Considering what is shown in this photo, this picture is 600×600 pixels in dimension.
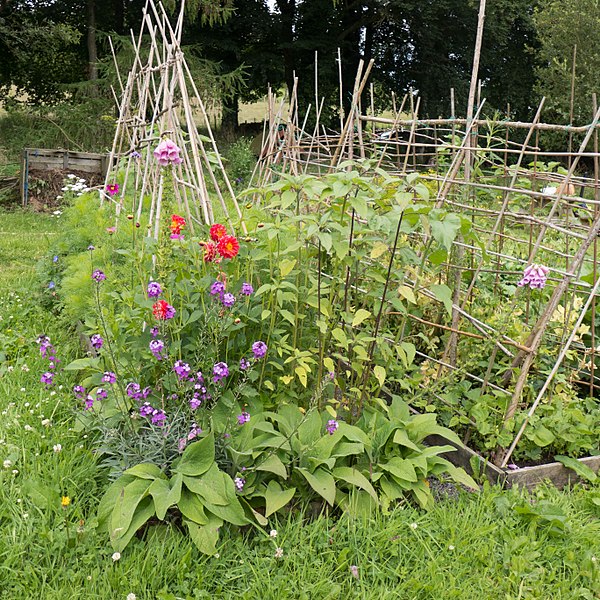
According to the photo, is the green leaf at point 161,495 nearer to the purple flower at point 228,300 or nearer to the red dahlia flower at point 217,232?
the purple flower at point 228,300

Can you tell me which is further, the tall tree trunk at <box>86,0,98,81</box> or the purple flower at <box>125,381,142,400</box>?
the tall tree trunk at <box>86,0,98,81</box>

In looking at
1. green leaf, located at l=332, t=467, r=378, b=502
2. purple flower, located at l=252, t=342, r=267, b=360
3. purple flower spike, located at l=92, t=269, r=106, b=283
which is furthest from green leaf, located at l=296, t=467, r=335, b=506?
purple flower spike, located at l=92, t=269, r=106, b=283

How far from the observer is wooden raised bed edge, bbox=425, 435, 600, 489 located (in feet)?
8.36

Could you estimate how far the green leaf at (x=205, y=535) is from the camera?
1.93 metres

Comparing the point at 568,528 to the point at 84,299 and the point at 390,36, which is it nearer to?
the point at 84,299

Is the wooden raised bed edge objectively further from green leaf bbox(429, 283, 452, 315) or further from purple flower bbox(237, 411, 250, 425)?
purple flower bbox(237, 411, 250, 425)

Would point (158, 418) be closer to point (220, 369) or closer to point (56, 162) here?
point (220, 369)

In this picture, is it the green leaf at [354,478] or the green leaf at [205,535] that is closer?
the green leaf at [205,535]

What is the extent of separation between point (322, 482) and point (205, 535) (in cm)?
44

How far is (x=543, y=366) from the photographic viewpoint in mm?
3086

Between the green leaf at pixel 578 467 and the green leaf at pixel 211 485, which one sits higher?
the green leaf at pixel 211 485

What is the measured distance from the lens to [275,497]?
2107mm

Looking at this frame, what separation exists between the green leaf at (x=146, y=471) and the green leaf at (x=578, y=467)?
5.53ft

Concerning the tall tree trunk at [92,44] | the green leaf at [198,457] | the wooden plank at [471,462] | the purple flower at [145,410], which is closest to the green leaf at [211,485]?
the green leaf at [198,457]
